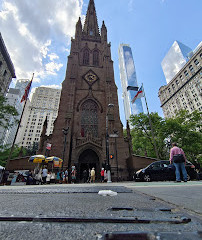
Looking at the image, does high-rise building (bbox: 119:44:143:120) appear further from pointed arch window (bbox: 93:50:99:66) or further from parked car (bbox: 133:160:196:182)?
parked car (bbox: 133:160:196:182)

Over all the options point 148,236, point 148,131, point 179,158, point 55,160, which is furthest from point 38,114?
point 148,236

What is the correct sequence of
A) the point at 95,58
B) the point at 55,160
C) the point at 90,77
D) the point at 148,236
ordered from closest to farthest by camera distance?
the point at 148,236
the point at 55,160
the point at 90,77
the point at 95,58

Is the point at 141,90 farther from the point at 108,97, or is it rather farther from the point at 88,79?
the point at 88,79

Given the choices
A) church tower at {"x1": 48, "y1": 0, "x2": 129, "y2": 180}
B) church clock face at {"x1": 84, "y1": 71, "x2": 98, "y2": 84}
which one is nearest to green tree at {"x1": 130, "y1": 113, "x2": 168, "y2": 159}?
church tower at {"x1": 48, "y1": 0, "x2": 129, "y2": 180}

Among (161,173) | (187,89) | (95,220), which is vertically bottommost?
(95,220)

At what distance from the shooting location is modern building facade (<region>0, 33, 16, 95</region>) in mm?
31141

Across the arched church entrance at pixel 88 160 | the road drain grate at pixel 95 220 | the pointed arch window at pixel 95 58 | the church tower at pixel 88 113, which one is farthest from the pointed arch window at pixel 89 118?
the road drain grate at pixel 95 220

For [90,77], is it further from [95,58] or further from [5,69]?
[5,69]

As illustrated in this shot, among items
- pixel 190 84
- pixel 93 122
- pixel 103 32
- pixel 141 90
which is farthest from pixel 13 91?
pixel 190 84

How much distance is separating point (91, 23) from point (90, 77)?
2588cm

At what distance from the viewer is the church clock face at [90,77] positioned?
26688mm

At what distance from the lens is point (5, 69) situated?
33.5m

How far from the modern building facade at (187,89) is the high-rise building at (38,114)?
69613 millimetres

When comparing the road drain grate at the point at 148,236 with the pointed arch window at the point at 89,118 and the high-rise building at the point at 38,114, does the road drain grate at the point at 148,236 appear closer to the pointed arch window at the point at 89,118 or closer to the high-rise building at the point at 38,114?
the pointed arch window at the point at 89,118
